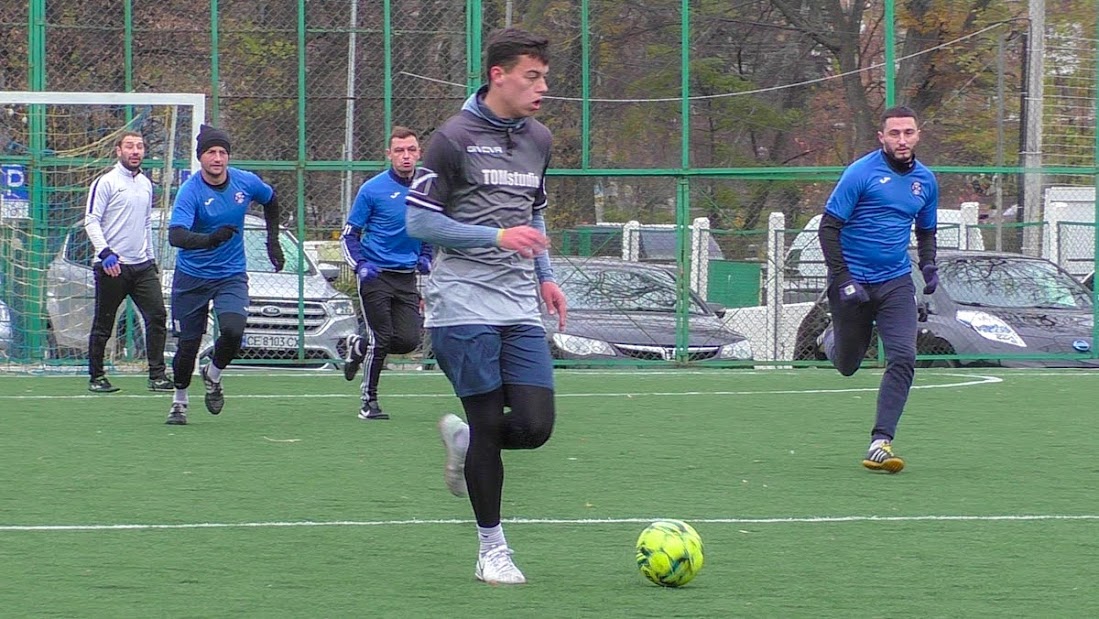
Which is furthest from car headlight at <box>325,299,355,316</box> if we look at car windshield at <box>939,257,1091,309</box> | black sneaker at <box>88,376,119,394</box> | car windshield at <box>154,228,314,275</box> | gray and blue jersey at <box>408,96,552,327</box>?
gray and blue jersey at <box>408,96,552,327</box>

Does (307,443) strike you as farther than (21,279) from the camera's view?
No

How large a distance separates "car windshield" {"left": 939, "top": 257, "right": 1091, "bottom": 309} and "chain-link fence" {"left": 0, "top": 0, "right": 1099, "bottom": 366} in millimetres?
488

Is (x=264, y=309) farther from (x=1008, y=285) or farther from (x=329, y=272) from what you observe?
(x=1008, y=285)

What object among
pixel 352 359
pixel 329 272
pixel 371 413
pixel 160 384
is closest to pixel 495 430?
pixel 371 413

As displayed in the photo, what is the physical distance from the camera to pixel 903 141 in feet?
31.7

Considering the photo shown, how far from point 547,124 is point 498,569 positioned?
11.4 metres

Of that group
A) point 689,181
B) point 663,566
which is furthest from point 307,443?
point 689,181

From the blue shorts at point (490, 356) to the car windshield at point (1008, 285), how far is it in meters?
11.5

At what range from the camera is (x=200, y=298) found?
11570 millimetres

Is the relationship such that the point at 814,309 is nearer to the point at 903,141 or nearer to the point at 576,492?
the point at 903,141

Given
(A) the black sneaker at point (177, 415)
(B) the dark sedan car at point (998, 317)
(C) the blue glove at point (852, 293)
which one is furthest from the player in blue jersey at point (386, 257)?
(B) the dark sedan car at point (998, 317)

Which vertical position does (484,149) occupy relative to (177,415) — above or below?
above

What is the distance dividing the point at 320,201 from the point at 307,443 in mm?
6734

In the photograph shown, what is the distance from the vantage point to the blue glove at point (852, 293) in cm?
956
